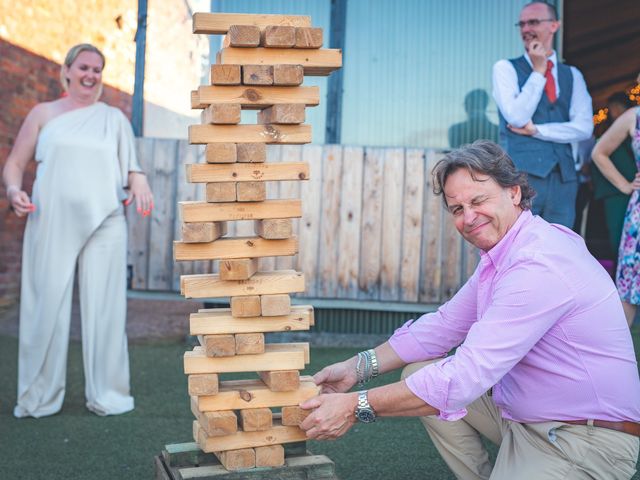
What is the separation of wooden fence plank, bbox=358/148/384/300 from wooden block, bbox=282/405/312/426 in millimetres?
3537

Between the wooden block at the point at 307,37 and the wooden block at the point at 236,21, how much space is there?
0.03 meters

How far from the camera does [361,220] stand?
626 cm

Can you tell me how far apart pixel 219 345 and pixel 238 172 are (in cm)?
58

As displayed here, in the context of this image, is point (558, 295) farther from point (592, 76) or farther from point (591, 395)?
point (592, 76)

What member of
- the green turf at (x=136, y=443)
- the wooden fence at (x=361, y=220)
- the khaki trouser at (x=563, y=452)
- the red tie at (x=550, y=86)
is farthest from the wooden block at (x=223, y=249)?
the wooden fence at (x=361, y=220)

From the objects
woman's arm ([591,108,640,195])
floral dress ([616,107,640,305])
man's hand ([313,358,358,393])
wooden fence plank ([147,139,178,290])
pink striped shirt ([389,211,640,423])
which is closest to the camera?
pink striped shirt ([389,211,640,423])

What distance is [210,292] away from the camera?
280cm

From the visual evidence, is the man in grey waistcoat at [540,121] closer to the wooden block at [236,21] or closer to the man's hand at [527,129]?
the man's hand at [527,129]

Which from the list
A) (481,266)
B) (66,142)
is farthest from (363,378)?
(66,142)

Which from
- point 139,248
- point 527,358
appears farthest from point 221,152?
point 139,248

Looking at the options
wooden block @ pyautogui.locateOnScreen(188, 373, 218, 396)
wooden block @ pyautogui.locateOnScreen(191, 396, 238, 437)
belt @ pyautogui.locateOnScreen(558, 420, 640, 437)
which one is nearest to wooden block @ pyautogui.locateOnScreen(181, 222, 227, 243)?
wooden block @ pyautogui.locateOnScreen(188, 373, 218, 396)

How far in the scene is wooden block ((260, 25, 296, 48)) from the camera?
2785 mm

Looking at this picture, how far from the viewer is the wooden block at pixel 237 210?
109 inches

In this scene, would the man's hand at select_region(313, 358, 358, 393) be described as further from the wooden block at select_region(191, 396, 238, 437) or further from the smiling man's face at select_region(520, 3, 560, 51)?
the smiling man's face at select_region(520, 3, 560, 51)
